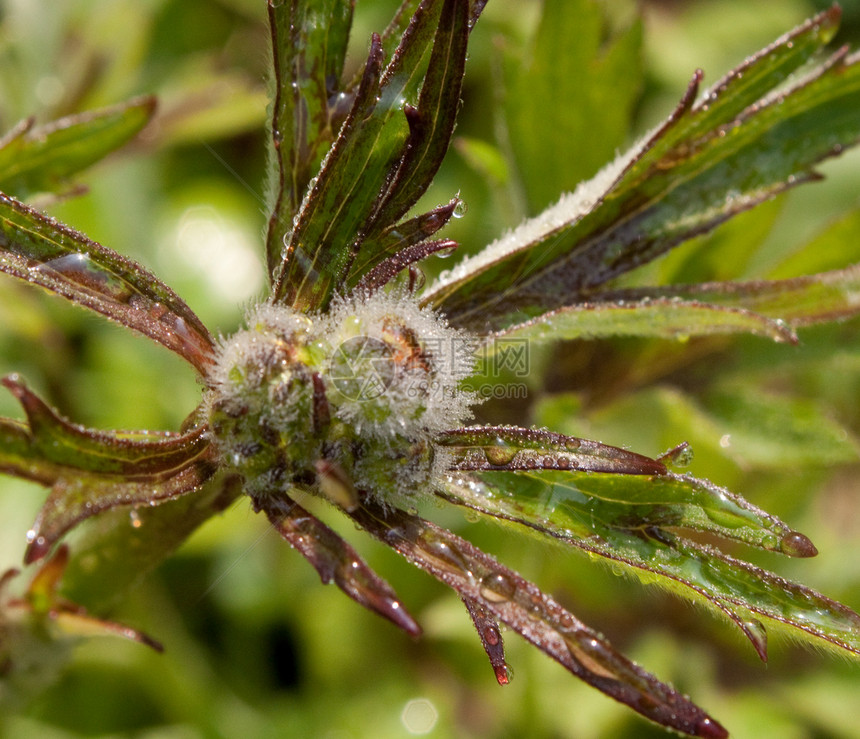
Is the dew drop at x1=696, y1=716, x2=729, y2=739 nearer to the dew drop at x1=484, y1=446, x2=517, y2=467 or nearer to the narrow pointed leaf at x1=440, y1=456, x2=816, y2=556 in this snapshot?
the narrow pointed leaf at x1=440, y1=456, x2=816, y2=556

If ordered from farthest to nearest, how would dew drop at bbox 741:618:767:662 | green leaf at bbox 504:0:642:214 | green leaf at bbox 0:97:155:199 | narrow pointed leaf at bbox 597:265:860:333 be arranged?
green leaf at bbox 504:0:642:214 → green leaf at bbox 0:97:155:199 → narrow pointed leaf at bbox 597:265:860:333 → dew drop at bbox 741:618:767:662

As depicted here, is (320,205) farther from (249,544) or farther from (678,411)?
(249,544)

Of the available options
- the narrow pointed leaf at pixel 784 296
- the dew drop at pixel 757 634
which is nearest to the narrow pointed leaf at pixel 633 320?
the narrow pointed leaf at pixel 784 296

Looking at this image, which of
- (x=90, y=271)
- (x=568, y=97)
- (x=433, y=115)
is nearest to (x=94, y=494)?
(x=90, y=271)

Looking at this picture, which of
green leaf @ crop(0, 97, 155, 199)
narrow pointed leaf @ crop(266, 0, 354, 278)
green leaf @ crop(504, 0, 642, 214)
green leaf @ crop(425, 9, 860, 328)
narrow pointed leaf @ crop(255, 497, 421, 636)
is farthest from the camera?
green leaf @ crop(504, 0, 642, 214)

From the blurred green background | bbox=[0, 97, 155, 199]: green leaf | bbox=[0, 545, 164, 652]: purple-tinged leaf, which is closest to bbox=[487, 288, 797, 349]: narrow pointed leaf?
the blurred green background

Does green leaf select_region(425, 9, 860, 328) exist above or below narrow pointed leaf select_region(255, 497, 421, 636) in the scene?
above

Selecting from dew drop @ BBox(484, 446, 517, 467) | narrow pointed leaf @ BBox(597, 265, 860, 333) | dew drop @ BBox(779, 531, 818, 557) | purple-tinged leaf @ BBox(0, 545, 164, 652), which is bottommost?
purple-tinged leaf @ BBox(0, 545, 164, 652)
